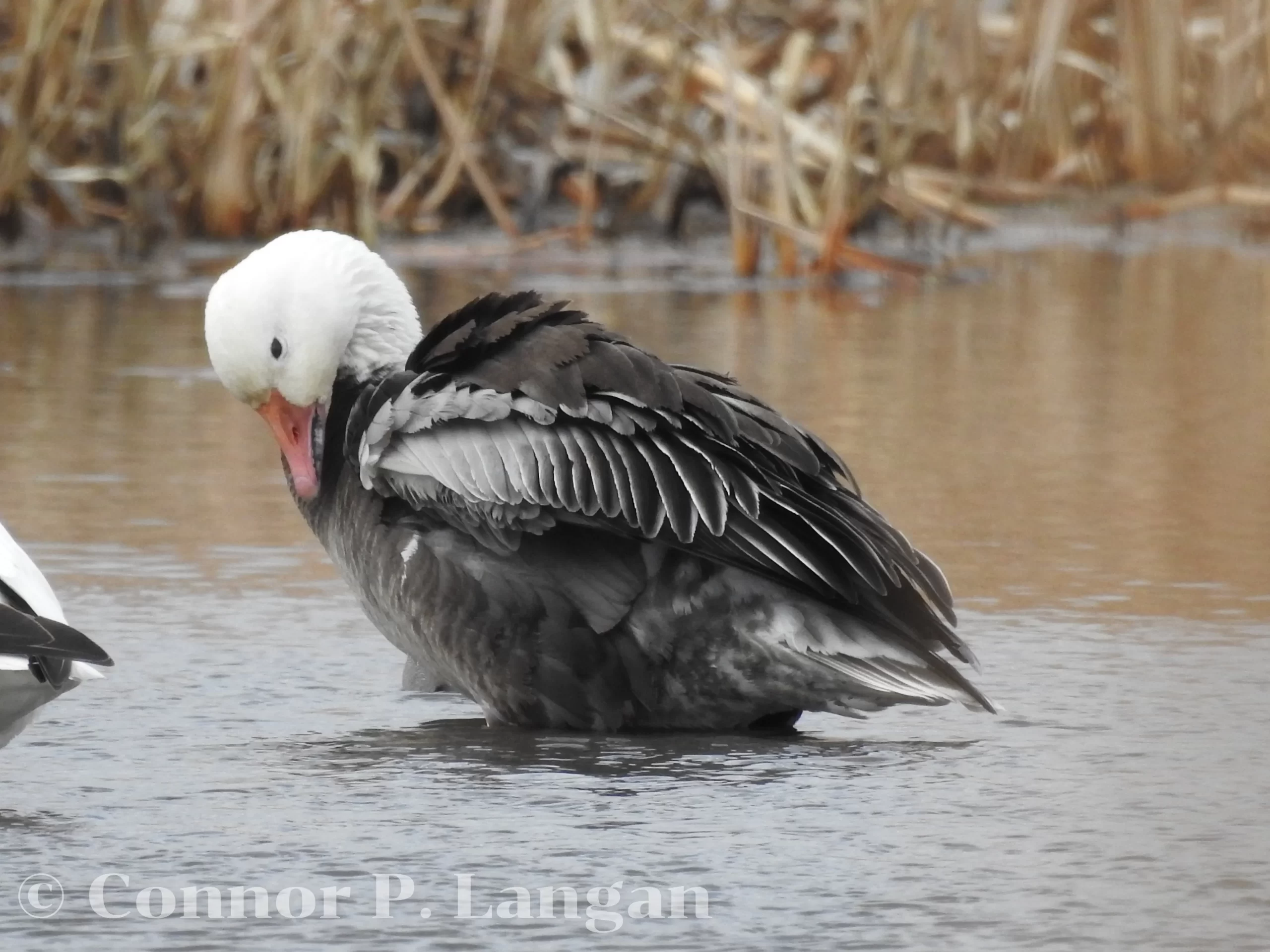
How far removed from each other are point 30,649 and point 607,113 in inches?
336

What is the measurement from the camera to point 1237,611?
17.6ft

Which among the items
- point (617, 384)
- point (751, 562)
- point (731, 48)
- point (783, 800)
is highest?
point (731, 48)

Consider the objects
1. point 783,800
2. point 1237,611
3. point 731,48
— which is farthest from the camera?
Result: point 731,48

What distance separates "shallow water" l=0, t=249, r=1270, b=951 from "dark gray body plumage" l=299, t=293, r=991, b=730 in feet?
0.35

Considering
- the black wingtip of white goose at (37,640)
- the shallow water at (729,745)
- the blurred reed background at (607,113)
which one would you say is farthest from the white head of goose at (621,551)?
the blurred reed background at (607,113)

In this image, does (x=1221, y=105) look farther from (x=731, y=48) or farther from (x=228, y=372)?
(x=228, y=372)

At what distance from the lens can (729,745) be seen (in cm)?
443

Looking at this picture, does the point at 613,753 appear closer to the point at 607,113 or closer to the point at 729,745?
the point at 729,745

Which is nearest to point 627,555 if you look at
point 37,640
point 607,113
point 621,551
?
point 621,551

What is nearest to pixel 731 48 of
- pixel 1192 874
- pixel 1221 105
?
pixel 1221 105

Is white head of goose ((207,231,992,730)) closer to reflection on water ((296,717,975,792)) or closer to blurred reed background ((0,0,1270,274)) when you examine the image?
reflection on water ((296,717,975,792))

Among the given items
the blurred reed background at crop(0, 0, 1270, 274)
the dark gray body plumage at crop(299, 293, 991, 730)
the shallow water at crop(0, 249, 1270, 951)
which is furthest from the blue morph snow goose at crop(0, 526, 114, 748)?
the blurred reed background at crop(0, 0, 1270, 274)

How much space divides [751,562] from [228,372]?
118 centimetres

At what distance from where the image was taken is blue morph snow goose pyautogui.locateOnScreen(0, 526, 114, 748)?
11.4 feet
